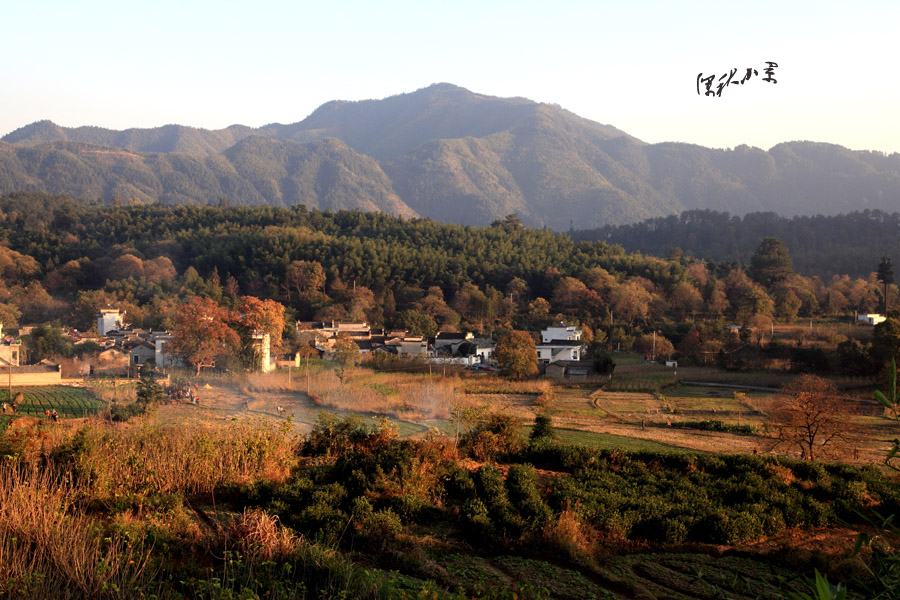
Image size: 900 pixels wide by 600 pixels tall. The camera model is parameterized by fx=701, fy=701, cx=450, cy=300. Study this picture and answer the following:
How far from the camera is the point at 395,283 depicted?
1849 inches

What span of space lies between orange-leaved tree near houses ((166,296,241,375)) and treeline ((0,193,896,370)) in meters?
10.1

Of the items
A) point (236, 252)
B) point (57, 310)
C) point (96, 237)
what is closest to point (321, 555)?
point (57, 310)

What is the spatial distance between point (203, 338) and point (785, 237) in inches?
2741

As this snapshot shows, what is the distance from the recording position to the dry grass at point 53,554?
167 inches

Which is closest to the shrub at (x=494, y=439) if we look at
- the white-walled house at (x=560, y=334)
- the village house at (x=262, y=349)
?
the village house at (x=262, y=349)

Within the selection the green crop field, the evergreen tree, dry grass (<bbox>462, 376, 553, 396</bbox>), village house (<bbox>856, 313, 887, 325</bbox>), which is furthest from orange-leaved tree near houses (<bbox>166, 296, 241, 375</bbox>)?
the evergreen tree

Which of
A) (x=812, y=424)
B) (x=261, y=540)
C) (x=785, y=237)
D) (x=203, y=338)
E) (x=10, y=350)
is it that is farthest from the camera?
(x=785, y=237)

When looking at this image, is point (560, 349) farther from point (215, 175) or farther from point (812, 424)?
point (215, 175)

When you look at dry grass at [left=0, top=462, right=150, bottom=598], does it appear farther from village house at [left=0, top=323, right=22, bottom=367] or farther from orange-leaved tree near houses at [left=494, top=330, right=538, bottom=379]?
orange-leaved tree near houses at [left=494, top=330, right=538, bottom=379]

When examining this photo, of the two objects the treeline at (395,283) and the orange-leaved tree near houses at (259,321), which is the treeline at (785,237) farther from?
the orange-leaved tree near houses at (259,321)

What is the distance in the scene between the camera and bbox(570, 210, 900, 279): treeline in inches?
2510

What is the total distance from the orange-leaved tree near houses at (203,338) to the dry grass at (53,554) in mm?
17912

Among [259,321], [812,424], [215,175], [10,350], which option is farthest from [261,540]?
[215,175]

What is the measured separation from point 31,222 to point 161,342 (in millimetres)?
39506
